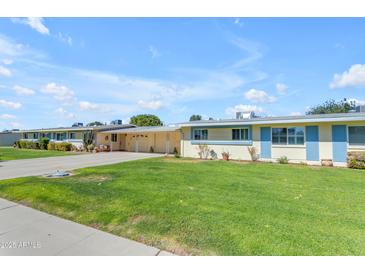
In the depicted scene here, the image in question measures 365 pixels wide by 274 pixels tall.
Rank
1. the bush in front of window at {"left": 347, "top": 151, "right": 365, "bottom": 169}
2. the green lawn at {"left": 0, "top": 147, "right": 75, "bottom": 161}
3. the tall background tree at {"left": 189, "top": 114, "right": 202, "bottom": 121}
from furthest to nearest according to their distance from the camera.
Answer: the tall background tree at {"left": 189, "top": 114, "right": 202, "bottom": 121}
the green lawn at {"left": 0, "top": 147, "right": 75, "bottom": 161}
the bush in front of window at {"left": 347, "top": 151, "right": 365, "bottom": 169}

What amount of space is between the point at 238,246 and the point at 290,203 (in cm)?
268

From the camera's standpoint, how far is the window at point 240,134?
1543 cm

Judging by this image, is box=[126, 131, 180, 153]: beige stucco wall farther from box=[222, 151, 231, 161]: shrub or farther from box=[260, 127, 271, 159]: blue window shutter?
box=[260, 127, 271, 159]: blue window shutter

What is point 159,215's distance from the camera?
167 inches

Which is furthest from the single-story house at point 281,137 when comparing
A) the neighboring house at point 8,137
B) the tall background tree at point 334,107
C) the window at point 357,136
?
the neighboring house at point 8,137

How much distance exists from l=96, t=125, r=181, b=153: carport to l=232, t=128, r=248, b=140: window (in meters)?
7.12

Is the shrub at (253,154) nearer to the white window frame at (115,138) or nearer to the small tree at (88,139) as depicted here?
the white window frame at (115,138)

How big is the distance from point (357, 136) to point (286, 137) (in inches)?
144

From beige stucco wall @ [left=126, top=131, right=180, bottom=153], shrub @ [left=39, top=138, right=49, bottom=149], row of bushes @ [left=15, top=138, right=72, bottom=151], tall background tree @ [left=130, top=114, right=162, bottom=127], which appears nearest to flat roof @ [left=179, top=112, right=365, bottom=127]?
beige stucco wall @ [left=126, top=131, right=180, bottom=153]

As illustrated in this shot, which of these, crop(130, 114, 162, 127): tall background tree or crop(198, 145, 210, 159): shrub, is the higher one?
crop(130, 114, 162, 127): tall background tree

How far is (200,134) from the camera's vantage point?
57.8 ft

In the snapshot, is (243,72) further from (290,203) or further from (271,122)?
(290,203)

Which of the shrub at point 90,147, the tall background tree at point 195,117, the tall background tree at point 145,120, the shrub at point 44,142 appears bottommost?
the shrub at point 90,147

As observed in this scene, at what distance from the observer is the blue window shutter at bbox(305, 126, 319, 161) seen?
1277cm
